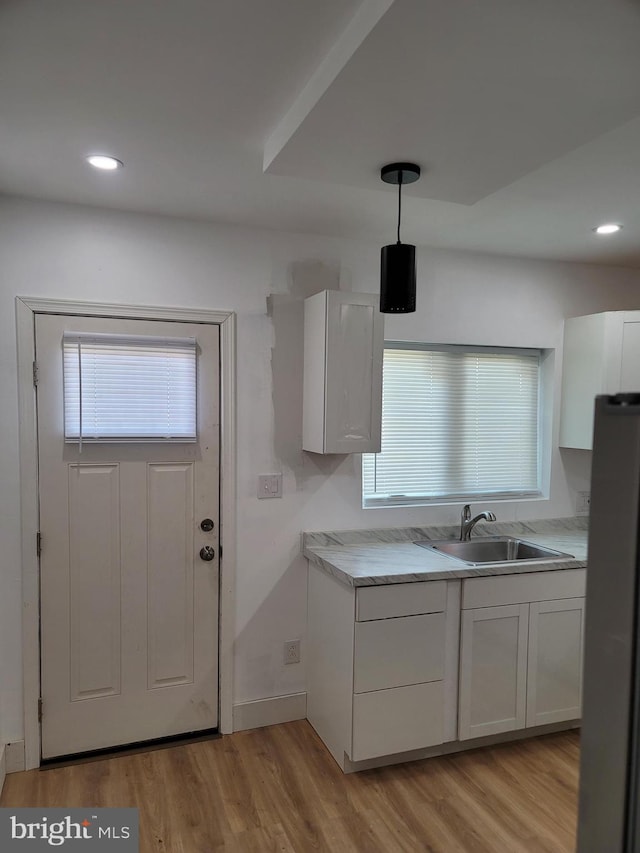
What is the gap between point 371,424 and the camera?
2.92 m

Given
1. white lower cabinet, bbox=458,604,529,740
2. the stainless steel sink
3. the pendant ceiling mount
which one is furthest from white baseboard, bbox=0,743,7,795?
the pendant ceiling mount

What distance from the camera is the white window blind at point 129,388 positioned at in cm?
266

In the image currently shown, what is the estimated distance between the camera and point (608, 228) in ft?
9.64

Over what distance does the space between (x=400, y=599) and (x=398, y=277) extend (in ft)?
4.60

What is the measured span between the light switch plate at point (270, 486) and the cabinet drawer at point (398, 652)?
82cm

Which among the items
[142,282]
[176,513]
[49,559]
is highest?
[142,282]

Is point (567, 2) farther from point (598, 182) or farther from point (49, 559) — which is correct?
point (49, 559)

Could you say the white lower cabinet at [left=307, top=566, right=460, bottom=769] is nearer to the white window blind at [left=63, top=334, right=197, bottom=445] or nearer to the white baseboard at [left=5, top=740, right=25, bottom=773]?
the white window blind at [left=63, top=334, right=197, bottom=445]

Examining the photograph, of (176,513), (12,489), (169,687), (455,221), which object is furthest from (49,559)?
(455,221)

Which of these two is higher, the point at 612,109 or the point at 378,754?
the point at 612,109

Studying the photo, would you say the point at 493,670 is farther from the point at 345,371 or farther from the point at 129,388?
the point at 129,388

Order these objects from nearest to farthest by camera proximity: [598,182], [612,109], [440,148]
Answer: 1. [612,109]
2. [440,148]
3. [598,182]

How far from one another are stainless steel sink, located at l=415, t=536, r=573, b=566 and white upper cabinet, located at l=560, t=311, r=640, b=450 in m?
0.70

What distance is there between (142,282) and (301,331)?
82cm
